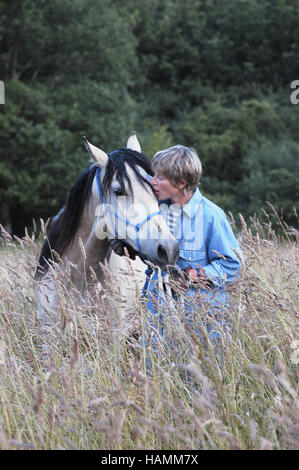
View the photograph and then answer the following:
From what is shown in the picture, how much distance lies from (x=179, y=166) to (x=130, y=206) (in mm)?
437

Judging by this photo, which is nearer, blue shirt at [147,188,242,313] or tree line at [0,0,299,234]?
blue shirt at [147,188,242,313]

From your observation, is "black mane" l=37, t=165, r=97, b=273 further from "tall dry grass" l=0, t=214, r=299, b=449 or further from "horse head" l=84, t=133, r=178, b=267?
"tall dry grass" l=0, t=214, r=299, b=449

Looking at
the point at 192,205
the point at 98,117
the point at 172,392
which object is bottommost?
the point at 172,392

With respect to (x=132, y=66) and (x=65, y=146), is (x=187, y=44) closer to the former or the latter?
(x=132, y=66)

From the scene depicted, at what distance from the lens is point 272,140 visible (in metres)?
18.3

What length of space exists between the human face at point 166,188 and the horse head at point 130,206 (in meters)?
0.10

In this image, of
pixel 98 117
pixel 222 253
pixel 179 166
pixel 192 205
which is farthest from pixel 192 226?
pixel 98 117

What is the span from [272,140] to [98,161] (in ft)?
51.8

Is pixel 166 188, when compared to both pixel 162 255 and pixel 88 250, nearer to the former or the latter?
pixel 162 255

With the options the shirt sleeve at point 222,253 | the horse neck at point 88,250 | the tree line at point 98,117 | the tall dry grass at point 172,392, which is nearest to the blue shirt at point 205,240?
the shirt sleeve at point 222,253

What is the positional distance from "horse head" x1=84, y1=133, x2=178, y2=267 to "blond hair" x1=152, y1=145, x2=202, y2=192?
0.74 ft

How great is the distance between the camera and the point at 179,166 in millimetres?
2947

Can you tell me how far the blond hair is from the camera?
9.71ft

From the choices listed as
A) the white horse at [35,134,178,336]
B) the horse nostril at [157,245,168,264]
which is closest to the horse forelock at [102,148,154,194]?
the white horse at [35,134,178,336]
